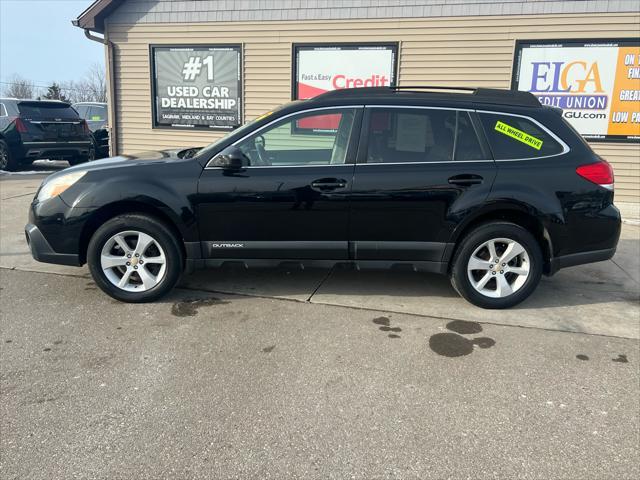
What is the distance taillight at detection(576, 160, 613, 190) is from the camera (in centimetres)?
418

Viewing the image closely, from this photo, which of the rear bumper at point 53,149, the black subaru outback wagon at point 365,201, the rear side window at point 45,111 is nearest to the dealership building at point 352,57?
the rear bumper at point 53,149

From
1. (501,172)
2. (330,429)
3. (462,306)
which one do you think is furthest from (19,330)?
(501,172)

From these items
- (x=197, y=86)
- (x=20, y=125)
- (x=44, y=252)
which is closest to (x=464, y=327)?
(x=44, y=252)

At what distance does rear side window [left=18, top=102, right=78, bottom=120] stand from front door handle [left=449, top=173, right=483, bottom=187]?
37.5 ft

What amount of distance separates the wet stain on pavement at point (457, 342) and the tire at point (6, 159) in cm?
1213

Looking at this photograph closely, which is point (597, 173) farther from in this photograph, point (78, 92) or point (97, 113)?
point (78, 92)

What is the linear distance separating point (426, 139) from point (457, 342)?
5.41 ft

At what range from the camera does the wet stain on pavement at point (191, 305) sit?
417 cm

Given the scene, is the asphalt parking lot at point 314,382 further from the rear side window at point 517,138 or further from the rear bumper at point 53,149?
the rear bumper at point 53,149

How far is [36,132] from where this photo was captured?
40.4 feet

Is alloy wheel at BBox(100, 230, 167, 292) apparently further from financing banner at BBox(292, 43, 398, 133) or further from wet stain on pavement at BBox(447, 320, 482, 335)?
financing banner at BBox(292, 43, 398, 133)

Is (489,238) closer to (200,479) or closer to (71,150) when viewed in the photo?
(200,479)

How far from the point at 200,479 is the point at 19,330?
2258mm

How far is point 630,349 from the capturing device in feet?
12.2
